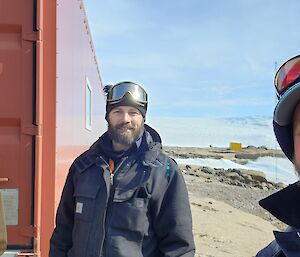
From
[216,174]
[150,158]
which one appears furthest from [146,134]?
[216,174]

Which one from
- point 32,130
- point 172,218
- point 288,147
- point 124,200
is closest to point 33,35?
point 32,130

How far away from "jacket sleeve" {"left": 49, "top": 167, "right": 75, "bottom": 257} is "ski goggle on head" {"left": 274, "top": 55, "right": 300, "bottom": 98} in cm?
166

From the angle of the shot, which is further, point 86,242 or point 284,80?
point 86,242

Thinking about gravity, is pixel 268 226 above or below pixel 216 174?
below

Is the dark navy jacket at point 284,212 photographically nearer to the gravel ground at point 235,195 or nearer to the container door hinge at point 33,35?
the container door hinge at point 33,35

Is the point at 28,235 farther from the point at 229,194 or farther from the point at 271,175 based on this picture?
the point at 271,175

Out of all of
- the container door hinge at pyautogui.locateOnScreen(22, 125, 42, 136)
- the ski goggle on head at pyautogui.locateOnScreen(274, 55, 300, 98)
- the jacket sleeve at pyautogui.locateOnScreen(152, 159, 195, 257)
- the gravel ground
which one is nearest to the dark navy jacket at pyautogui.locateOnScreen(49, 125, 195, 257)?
the jacket sleeve at pyautogui.locateOnScreen(152, 159, 195, 257)

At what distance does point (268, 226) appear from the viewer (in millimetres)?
10984

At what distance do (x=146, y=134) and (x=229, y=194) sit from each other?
42.0ft

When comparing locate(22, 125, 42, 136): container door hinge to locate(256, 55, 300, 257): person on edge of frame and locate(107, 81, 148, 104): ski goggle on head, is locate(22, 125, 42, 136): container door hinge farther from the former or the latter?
locate(256, 55, 300, 257): person on edge of frame

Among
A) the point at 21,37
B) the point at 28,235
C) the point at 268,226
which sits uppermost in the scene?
the point at 21,37

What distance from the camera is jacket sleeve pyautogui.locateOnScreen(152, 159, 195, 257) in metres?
2.54

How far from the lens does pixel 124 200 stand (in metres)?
2.52

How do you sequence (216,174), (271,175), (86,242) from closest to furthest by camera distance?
1. (86,242)
2. (216,174)
3. (271,175)
